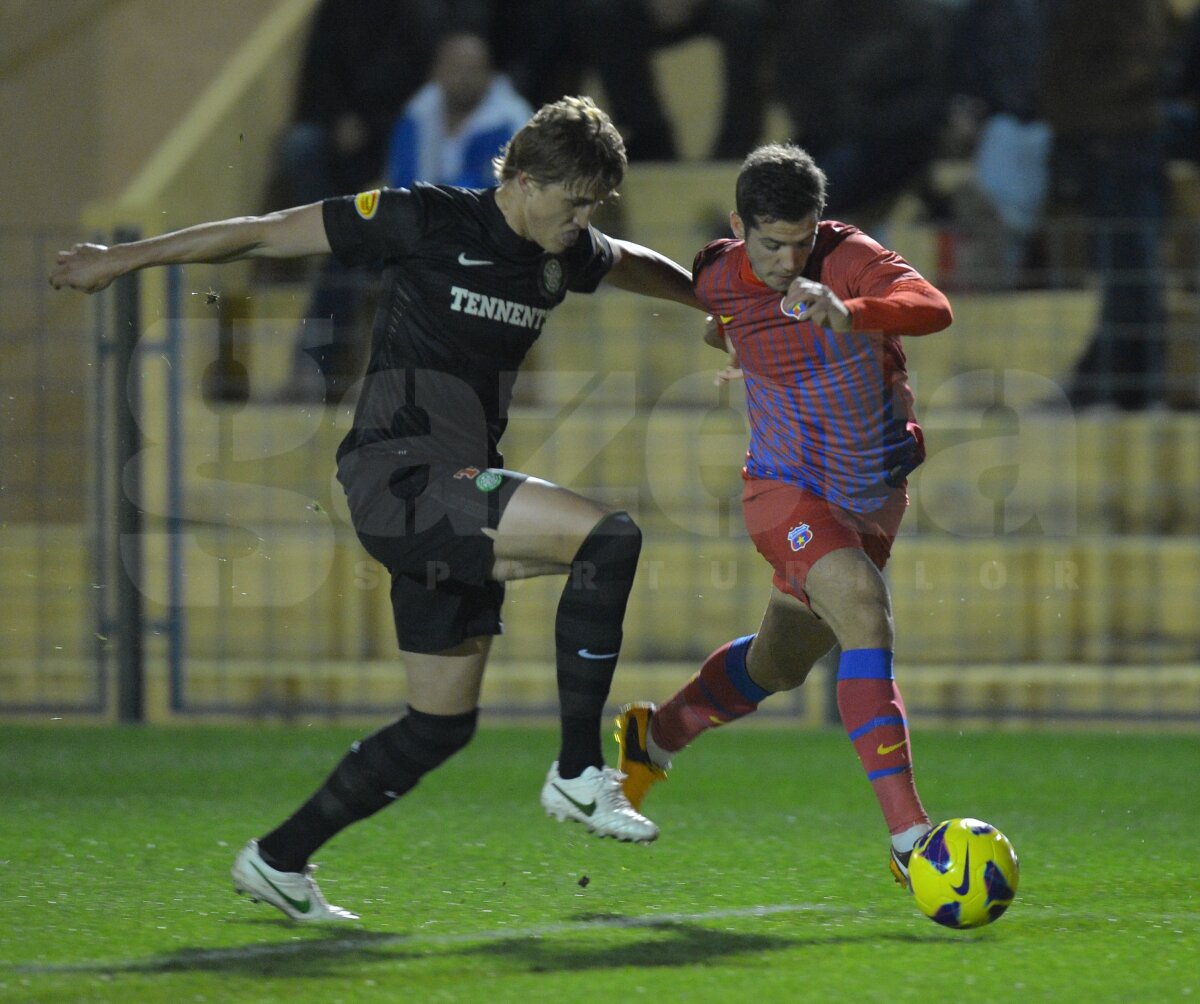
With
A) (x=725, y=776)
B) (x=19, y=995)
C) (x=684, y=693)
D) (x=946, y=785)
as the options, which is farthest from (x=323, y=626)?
(x=19, y=995)

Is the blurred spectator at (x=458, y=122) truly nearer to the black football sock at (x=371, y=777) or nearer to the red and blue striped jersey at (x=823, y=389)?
the red and blue striped jersey at (x=823, y=389)

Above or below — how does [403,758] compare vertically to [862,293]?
below

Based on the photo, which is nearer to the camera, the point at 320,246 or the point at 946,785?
the point at 320,246

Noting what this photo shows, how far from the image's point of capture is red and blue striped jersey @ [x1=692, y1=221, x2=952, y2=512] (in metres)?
4.70

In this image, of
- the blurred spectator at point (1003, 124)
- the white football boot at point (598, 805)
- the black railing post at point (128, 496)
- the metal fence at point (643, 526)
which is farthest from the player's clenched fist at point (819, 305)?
the black railing post at point (128, 496)

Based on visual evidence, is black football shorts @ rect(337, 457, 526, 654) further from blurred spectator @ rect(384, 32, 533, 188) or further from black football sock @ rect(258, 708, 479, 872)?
blurred spectator @ rect(384, 32, 533, 188)

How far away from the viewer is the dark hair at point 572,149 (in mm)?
4289

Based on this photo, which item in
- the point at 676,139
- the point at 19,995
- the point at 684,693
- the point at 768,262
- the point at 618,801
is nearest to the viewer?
the point at 19,995

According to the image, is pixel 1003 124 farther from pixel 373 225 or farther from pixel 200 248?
pixel 200 248

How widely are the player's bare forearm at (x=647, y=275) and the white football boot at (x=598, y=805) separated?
1210mm

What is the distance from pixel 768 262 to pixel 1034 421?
14.8ft

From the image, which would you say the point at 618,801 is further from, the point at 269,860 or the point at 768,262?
the point at 768,262

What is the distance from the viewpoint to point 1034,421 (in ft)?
28.8

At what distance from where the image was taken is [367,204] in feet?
14.6
